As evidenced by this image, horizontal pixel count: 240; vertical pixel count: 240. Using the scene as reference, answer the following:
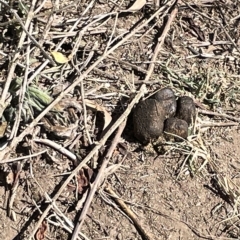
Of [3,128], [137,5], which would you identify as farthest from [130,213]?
[137,5]

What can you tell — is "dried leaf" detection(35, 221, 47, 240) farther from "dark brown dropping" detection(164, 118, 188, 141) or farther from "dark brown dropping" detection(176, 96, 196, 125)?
"dark brown dropping" detection(176, 96, 196, 125)

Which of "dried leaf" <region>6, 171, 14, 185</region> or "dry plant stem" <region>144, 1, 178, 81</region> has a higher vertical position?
"dry plant stem" <region>144, 1, 178, 81</region>

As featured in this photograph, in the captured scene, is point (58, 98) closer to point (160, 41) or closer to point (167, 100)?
point (167, 100)

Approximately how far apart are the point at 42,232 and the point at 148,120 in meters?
0.68

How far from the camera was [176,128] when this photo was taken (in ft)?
9.74

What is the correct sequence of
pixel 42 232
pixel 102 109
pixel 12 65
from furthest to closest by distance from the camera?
1. pixel 102 109
2. pixel 12 65
3. pixel 42 232

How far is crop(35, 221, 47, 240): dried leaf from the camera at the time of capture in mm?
2797

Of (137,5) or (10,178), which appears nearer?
(10,178)

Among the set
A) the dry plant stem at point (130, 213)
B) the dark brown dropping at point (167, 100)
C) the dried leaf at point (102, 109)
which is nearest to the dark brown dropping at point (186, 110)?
the dark brown dropping at point (167, 100)

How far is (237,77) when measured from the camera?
10.8 feet

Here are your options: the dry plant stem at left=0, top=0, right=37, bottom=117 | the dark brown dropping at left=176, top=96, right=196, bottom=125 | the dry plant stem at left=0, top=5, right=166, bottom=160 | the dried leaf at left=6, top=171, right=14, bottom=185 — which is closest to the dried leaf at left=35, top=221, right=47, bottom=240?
the dried leaf at left=6, top=171, right=14, bottom=185

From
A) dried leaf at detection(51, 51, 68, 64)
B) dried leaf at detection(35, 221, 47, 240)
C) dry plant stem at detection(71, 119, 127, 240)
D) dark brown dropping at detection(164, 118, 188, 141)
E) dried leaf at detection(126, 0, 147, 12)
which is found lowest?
dried leaf at detection(35, 221, 47, 240)

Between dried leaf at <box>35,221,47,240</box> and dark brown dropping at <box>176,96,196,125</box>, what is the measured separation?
→ 790 millimetres

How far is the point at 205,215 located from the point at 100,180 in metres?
0.49
